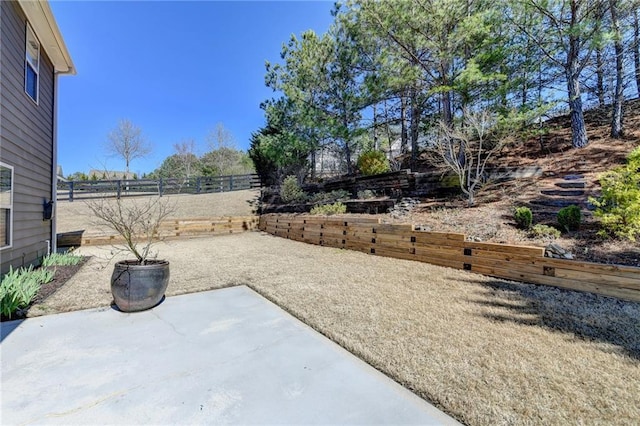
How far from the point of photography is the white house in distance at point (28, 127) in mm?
4023

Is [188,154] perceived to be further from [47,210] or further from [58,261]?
[58,261]

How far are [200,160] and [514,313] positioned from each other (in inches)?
1134

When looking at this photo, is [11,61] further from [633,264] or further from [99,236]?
[633,264]

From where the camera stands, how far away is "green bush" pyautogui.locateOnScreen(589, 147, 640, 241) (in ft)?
12.6

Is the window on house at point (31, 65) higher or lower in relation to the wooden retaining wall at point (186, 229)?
higher

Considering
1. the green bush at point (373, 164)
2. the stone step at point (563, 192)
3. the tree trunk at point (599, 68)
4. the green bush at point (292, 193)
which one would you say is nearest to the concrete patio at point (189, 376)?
the stone step at point (563, 192)

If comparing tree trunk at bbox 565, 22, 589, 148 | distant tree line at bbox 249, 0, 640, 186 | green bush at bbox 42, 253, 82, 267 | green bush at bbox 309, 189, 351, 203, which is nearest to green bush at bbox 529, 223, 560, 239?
distant tree line at bbox 249, 0, 640, 186

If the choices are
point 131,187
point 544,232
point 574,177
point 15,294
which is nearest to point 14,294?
point 15,294

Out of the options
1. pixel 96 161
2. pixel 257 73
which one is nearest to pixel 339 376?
pixel 96 161

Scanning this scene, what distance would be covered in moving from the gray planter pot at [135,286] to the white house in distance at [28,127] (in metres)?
2.19

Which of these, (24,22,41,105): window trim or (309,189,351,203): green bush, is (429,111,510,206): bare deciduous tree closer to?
(309,189,351,203): green bush

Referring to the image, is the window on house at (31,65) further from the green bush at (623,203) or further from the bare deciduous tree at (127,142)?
the bare deciduous tree at (127,142)

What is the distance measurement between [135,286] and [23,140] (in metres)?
3.58

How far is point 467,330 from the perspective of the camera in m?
2.62
